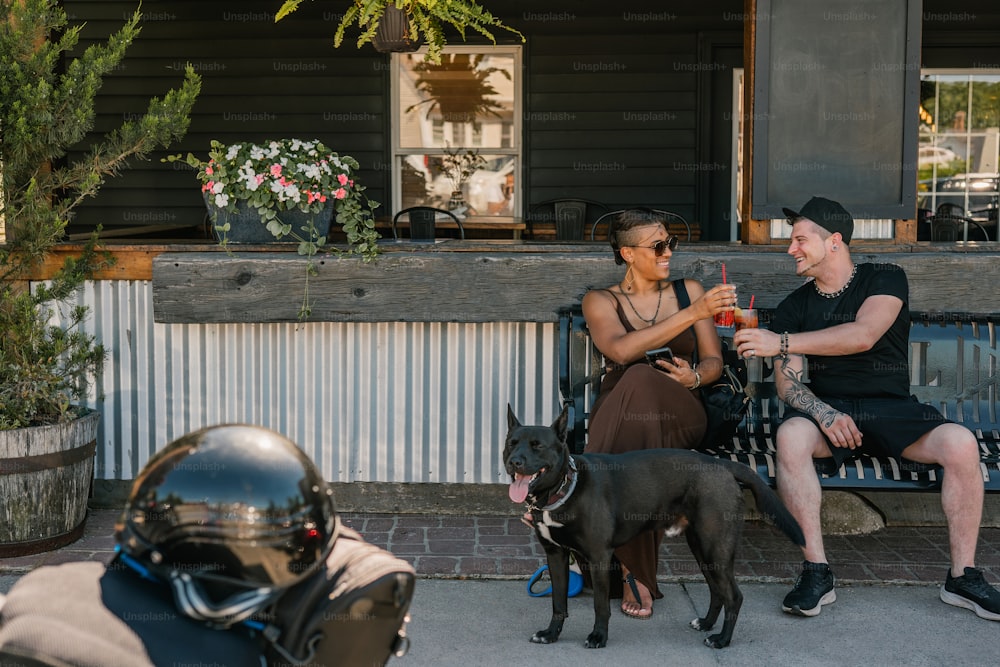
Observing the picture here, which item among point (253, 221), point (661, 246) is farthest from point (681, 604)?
point (253, 221)

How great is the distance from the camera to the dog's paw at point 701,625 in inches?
147

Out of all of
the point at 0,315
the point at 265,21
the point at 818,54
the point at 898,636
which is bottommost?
the point at 898,636

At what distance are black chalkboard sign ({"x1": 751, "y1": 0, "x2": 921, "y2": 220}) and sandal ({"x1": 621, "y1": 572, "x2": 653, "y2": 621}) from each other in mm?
1950

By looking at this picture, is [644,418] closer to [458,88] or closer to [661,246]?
[661,246]

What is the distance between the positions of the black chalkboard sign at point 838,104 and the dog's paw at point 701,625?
2060 millimetres

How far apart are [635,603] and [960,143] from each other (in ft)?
22.8

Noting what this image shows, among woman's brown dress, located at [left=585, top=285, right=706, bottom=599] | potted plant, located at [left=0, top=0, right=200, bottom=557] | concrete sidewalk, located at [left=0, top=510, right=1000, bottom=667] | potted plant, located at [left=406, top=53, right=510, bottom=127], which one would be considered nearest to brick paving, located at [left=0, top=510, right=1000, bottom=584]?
concrete sidewalk, located at [left=0, top=510, right=1000, bottom=667]

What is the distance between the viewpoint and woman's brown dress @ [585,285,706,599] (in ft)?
12.7

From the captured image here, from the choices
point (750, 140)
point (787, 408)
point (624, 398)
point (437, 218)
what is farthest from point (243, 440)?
point (437, 218)

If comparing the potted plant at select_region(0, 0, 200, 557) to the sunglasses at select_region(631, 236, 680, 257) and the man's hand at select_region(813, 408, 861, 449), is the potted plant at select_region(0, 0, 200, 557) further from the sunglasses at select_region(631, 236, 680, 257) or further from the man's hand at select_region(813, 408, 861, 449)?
the man's hand at select_region(813, 408, 861, 449)

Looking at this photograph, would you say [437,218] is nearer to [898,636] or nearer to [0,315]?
[0,315]

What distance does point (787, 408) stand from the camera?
4.34 metres

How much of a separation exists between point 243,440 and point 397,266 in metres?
3.21

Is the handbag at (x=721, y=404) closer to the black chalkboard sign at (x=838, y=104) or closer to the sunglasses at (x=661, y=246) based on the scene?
the sunglasses at (x=661, y=246)
